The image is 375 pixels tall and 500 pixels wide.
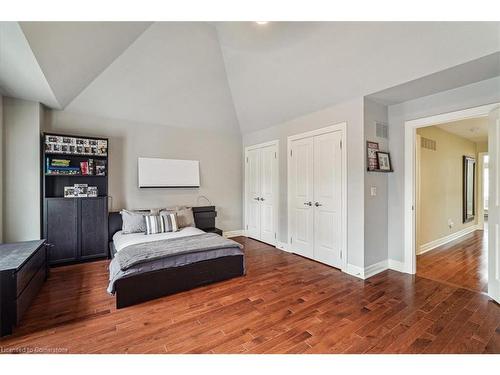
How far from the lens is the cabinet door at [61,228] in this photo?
3.43m

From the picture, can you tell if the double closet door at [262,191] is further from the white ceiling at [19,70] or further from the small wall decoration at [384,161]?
the white ceiling at [19,70]

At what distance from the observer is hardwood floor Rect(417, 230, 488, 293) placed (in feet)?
9.51

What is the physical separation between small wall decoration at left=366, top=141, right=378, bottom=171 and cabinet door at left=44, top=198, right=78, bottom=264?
4.37 meters

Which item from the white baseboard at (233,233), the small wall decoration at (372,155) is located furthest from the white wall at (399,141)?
the white baseboard at (233,233)

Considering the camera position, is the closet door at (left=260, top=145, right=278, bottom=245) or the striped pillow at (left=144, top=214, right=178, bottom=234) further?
the closet door at (left=260, top=145, right=278, bottom=245)

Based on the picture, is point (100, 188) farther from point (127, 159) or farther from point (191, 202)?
point (191, 202)

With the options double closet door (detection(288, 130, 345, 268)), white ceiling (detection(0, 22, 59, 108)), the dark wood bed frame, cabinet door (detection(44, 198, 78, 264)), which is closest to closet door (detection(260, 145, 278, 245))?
double closet door (detection(288, 130, 345, 268))

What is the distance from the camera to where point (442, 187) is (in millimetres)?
4617

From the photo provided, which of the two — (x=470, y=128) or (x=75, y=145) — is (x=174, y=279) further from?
(x=470, y=128)

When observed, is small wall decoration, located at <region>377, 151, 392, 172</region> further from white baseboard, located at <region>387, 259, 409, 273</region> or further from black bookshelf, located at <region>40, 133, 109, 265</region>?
black bookshelf, located at <region>40, 133, 109, 265</region>

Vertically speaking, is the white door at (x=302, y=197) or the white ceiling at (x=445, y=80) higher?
the white ceiling at (x=445, y=80)

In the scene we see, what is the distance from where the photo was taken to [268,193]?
15.8 ft

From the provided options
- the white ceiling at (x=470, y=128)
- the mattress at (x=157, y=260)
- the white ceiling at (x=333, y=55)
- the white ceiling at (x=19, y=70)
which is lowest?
the mattress at (x=157, y=260)
